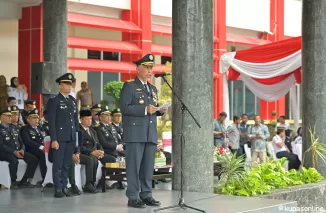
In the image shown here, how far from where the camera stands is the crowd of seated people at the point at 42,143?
14.0 meters

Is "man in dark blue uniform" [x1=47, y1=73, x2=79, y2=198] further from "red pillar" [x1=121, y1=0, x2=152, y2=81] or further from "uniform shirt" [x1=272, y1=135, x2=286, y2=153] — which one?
"red pillar" [x1=121, y1=0, x2=152, y2=81]

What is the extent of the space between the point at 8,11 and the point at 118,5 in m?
4.82

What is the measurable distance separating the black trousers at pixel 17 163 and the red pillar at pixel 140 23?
13.4 m

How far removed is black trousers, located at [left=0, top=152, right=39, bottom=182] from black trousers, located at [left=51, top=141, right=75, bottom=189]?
→ 5.61 ft

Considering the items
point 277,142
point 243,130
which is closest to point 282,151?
point 277,142

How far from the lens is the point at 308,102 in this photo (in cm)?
1530

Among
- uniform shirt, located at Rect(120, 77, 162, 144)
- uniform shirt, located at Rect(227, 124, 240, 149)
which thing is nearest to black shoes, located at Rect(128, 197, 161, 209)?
uniform shirt, located at Rect(120, 77, 162, 144)

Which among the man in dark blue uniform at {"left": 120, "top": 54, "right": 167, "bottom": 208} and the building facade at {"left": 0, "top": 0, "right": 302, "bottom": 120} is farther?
the building facade at {"left": 0, "top": 0, "right": 302, "bottom": 120}

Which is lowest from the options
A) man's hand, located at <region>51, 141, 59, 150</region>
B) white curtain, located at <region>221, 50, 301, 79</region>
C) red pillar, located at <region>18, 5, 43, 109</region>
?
man's hand, located at <region>51, 141, 59, 150</region>

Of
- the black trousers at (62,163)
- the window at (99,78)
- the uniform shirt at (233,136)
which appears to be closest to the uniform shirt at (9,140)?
the black trousers at (62,163)

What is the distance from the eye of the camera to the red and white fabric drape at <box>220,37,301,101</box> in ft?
64.4

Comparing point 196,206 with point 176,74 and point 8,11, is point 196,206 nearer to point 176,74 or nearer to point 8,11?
point 176,74

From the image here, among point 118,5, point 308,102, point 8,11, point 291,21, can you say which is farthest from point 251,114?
point 308,102

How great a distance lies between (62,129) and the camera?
12609 mm
